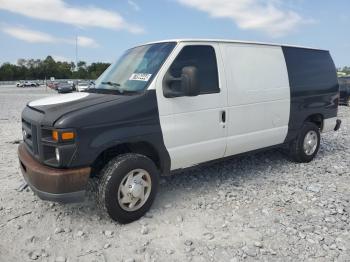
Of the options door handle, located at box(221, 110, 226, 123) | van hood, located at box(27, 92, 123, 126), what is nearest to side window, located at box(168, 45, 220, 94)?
door handle, located at box(221, 110, 226, 123)

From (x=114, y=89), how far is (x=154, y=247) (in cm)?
195

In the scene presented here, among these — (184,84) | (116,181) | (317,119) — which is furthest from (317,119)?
(116,181)

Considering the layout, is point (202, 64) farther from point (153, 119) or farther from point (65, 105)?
point (65, 105)

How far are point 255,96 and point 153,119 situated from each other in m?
1.82

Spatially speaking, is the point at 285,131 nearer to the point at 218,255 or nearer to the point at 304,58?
the point at 304,58

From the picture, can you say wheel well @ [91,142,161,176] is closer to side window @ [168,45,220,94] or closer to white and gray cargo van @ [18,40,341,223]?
white and gray cargo van @ [18,40,341,223]

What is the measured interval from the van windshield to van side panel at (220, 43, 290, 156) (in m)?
0.95

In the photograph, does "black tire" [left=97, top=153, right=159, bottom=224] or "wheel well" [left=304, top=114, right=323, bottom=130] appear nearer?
"black tire" [left=97, top=153, right=159, bottom=224]

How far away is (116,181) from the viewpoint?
360cm

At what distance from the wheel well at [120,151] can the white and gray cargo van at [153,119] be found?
0.04 ft

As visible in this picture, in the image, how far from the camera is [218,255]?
3.23 m

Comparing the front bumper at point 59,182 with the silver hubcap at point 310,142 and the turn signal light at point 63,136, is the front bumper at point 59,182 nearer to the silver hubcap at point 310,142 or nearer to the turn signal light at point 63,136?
the turn signal light at point 63,136

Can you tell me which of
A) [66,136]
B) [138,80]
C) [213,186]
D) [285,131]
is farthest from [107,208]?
[285,131]

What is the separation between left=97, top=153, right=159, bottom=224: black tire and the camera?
3.57 metres
